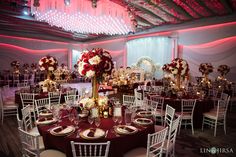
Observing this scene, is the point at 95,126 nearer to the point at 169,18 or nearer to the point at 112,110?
the point at 112,110

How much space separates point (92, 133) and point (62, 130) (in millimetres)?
429

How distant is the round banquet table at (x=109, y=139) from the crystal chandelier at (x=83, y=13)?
2713 millimetres

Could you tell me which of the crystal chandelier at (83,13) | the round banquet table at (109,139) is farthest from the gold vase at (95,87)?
the crystal chandelier at (83,13)

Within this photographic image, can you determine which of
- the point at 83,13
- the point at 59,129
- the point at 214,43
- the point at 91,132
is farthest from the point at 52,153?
the point at 214,43

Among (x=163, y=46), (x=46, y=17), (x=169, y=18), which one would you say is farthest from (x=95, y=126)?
(x=163, y=46)

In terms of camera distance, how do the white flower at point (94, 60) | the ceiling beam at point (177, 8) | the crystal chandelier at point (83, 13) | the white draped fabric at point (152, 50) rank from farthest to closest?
1. the white draped fabric at point (152, 50)
2. the ceiling beam at point (177, 8)
3. the crystal chandelier at point (83, 13)
4. the white flower at point (94, 60)

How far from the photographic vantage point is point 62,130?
256cm

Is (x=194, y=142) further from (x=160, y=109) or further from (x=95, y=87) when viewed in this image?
(x=95, y=87)

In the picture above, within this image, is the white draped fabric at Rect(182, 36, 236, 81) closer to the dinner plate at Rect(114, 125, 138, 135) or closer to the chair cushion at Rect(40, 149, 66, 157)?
the dinner plate at Rect(114, 125, 138, 135)

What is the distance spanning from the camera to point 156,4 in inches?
248

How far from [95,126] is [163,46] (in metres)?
8.47

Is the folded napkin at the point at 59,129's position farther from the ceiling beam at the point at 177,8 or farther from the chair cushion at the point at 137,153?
the ceiling beam at the point at 177,8

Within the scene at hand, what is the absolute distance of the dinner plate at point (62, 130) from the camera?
245 centimetres

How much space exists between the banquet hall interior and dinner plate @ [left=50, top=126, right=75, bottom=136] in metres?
0.01
